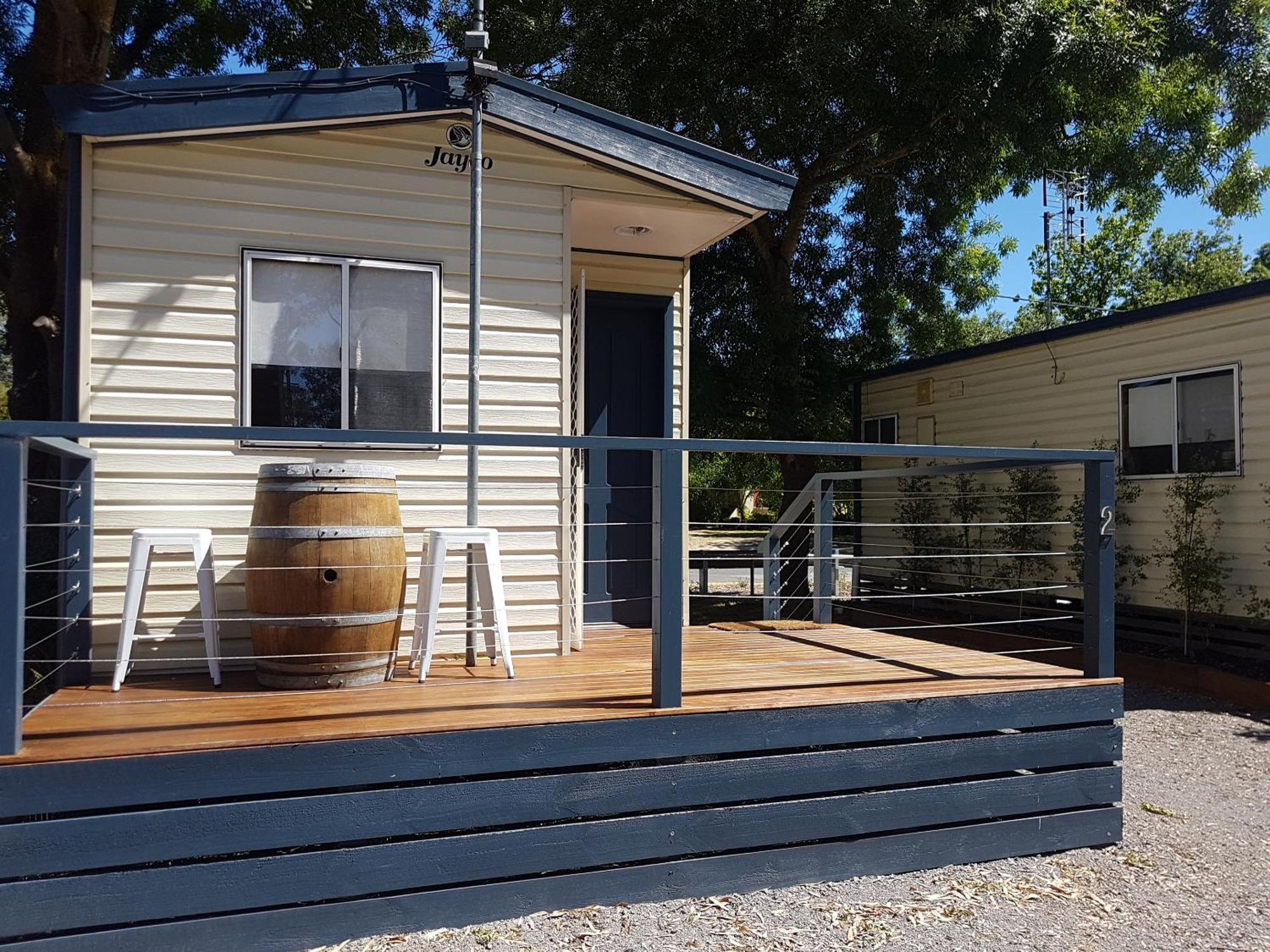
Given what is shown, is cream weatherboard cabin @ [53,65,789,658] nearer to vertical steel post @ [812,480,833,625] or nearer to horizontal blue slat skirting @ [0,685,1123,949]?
horizontal blue slat skirting @ [0,685,1123,949]

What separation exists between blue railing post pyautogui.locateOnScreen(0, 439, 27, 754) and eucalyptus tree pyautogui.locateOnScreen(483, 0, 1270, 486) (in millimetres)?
8919

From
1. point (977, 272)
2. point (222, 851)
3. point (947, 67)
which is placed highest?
point (947, 67)

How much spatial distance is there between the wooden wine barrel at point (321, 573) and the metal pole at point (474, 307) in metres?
0.59

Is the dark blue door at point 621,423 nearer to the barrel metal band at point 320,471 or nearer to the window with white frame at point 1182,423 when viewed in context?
the barrel metal band at point 320,471

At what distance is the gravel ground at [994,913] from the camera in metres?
3.18

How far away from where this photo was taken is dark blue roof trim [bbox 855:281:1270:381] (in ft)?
24.4

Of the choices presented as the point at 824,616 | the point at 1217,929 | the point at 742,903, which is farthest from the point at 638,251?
the point at 1217,929

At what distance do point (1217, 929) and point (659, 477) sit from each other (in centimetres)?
247

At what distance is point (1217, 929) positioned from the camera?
3348mm

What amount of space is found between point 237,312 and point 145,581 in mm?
1280

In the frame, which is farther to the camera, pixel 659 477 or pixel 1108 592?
pixel 1108 592

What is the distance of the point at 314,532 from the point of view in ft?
12.1

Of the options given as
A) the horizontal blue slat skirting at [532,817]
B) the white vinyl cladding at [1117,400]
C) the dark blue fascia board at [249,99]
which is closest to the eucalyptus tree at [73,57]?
the dark blue fascia board at [249,99]

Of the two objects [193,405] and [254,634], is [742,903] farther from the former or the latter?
[193,405]
